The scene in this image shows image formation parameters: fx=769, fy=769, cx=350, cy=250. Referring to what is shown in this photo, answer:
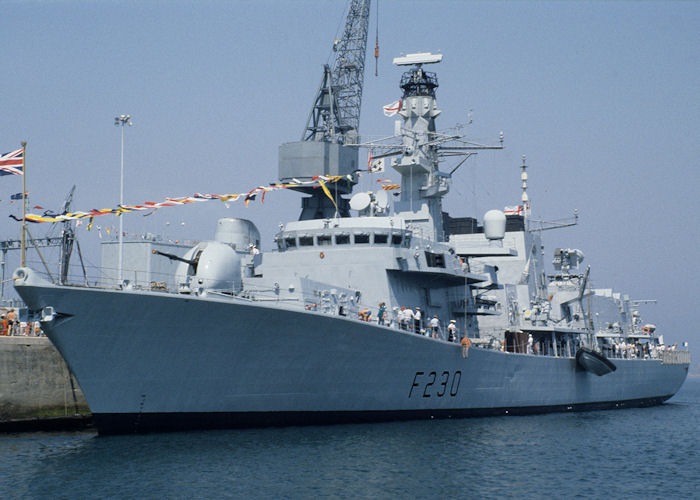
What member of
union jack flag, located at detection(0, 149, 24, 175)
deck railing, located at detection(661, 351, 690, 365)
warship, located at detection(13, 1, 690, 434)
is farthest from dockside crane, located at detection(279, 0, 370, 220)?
deck railing, located at detection(661, 351, 690, 365)

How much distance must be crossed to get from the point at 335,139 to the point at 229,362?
609 inches

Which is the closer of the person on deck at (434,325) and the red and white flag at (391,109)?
the person on deck at (434,325)

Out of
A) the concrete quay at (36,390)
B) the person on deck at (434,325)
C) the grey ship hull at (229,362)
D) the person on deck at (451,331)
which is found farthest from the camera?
the person on deck at (451,331)

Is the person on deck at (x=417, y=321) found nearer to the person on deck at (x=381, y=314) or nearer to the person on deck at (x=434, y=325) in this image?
the person on deck at (x=434, y=325)

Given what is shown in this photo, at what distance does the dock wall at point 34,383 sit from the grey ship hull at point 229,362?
12.9 feet

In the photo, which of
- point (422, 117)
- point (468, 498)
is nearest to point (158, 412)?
point (468, 498)

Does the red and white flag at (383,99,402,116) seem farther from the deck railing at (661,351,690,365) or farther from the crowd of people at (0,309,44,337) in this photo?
the deck railing at (661,351,690,365)

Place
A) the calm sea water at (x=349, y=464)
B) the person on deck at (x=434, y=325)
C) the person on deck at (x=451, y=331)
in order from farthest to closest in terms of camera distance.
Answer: the person on deck at (x=451, y=331), the person on deck at (x=434, y=325), the calm sea water at (x=349, y=464)

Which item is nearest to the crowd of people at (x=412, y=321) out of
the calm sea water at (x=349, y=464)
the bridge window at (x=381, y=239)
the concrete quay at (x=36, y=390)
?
the bridge window at (x=381, y=239)

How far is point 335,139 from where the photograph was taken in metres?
29.6

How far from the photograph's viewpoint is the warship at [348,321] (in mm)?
15097

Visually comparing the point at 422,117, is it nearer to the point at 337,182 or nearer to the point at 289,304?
the point at 337,182

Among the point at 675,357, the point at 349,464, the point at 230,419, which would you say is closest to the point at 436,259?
the point at 230,419

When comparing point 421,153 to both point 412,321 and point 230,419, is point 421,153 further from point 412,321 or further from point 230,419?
point 230,419
